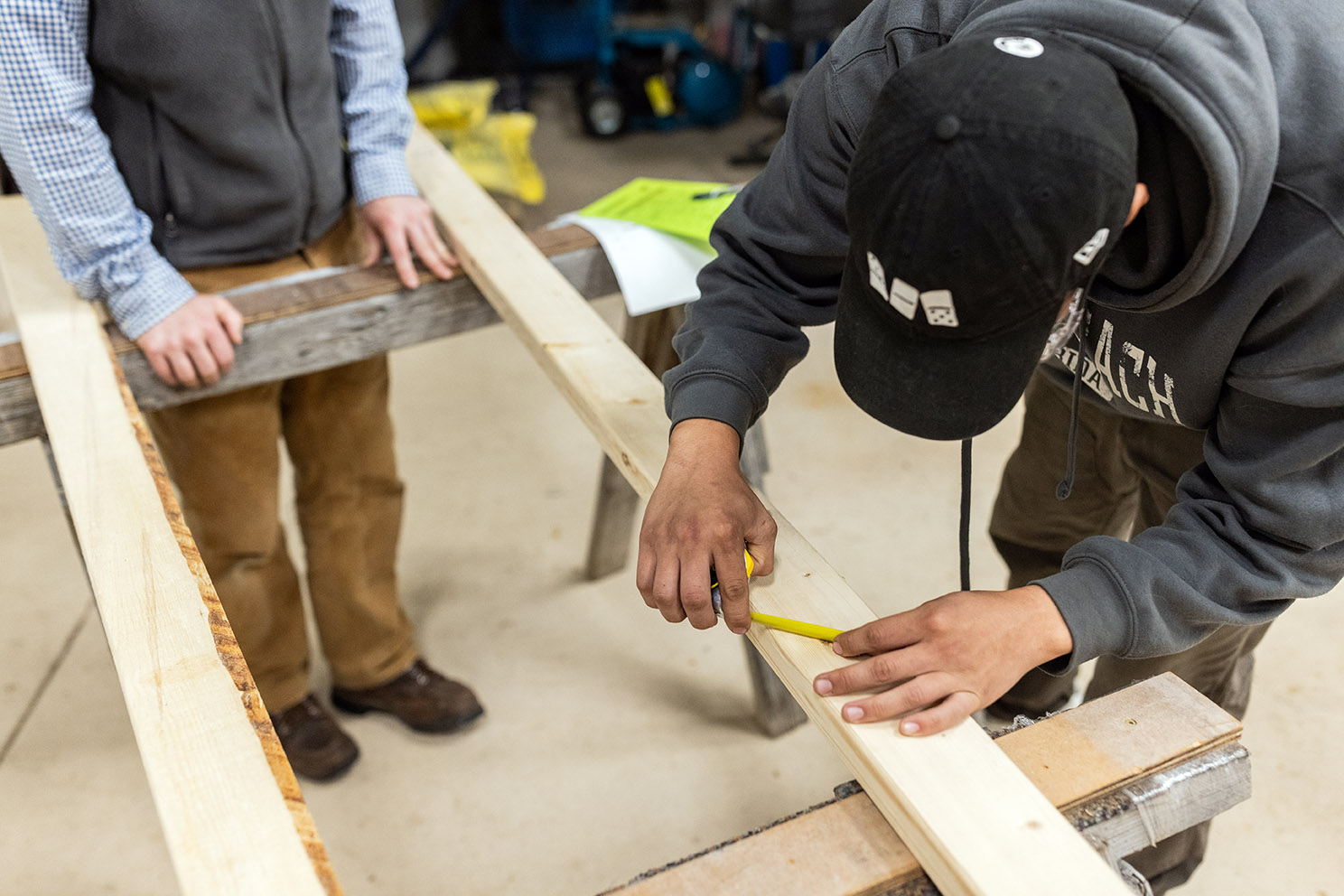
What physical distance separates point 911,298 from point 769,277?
361 mm

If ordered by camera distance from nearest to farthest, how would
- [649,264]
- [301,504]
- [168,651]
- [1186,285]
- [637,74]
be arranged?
[1186,285] < [168,651] < [649,264] < [301,504] < [637,74]

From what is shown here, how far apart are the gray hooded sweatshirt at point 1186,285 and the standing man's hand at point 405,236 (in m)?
0.51

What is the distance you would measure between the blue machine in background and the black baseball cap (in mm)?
3687

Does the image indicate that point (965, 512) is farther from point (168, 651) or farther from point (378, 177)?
point (378, 177)

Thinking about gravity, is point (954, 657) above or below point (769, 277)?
below

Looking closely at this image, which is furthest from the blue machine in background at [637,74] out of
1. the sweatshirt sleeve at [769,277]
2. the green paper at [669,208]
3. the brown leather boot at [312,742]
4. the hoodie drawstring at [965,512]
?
the hoodie drawstring at [965,512]

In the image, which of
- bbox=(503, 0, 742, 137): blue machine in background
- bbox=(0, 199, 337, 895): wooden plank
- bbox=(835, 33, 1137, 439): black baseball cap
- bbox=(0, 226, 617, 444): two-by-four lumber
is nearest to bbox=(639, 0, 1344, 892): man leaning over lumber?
bbox=(835, 33, 1137, 439): black baseball cap

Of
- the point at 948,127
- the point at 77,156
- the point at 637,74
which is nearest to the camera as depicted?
the point at 948,127

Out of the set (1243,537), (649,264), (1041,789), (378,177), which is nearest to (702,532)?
(1041,789)

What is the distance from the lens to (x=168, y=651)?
900mm

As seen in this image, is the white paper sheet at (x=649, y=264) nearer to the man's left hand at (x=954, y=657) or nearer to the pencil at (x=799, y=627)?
the pencil at (x=799, y=627)

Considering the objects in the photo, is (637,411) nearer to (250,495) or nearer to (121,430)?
(121,430)

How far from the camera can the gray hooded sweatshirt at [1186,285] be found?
2.25 feet

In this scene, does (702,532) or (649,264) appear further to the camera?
(649,264)
